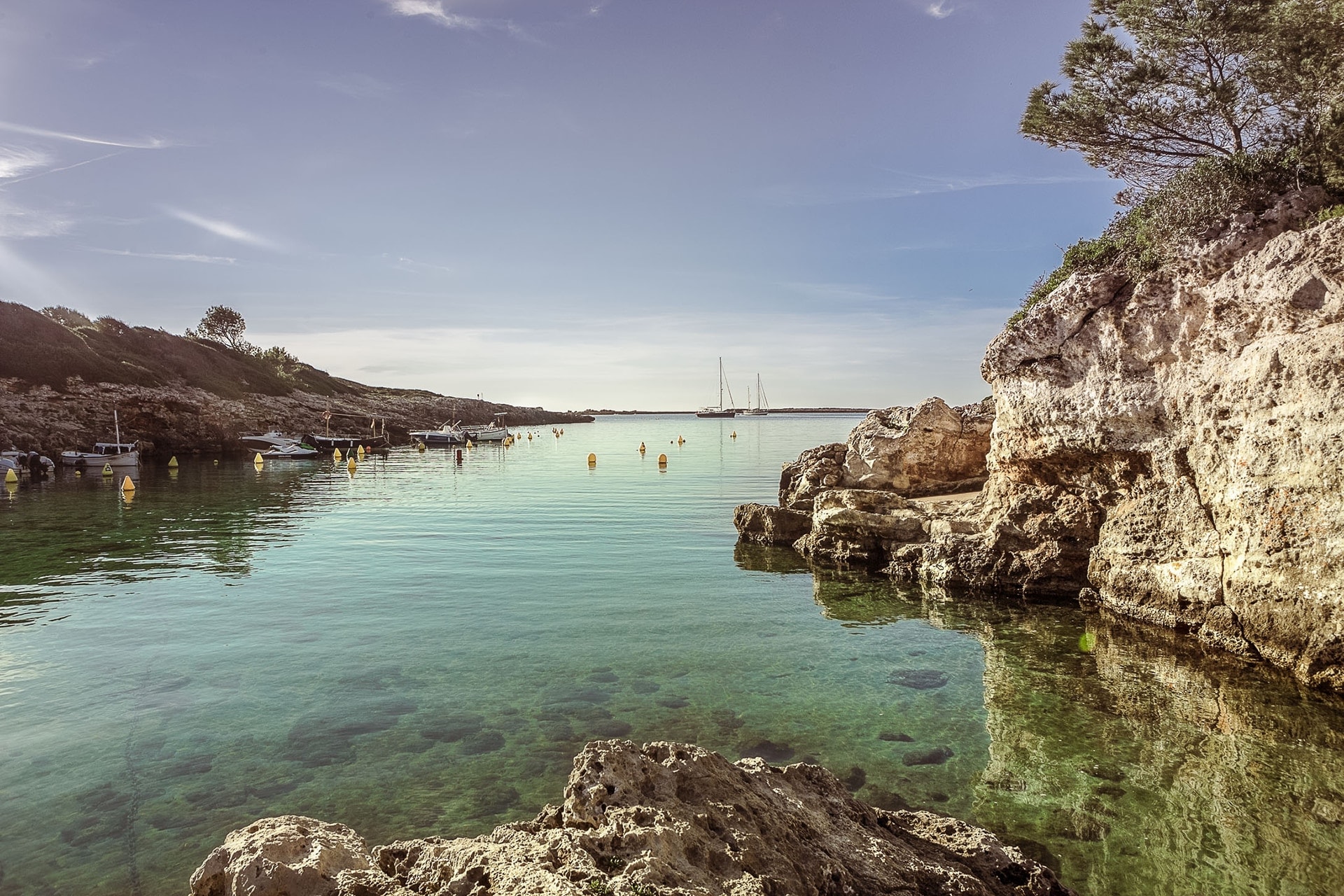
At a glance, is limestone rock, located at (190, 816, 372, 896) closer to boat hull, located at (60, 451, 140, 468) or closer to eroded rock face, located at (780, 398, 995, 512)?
eroded rock face, located at (780, 398, 995, 512)

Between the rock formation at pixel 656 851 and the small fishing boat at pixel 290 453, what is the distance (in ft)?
200

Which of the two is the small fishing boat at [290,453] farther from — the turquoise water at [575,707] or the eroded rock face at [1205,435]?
the eroded rock face at [1205,435]

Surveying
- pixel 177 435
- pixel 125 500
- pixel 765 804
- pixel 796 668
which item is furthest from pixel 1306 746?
pixel 177 435

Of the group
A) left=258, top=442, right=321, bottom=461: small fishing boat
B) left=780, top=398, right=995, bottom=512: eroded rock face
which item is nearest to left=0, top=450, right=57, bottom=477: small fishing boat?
left=258, top=442, right=321, bottom=461: small fishing boat

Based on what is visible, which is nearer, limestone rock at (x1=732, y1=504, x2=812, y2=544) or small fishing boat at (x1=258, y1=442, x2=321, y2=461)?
limestone rock at (x1=732, y1=504, x2=812, y2=544)

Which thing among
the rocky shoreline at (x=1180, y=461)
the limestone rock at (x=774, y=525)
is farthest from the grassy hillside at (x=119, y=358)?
the rocky shoreline at (x=1180, y=461)

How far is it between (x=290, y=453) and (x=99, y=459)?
55.7 ft

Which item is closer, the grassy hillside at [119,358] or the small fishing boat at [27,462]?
the small fishing boat at [27,462]

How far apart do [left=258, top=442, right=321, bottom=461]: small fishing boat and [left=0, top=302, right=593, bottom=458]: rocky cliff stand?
23.5 feet

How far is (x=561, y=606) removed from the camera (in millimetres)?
13188

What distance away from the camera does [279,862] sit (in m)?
3.75

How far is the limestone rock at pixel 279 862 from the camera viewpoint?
3.65 metres

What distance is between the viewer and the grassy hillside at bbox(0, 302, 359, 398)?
2286 inches

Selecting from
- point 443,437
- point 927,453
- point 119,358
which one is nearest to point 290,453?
point 443,437
